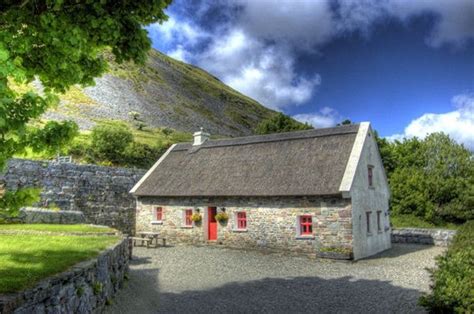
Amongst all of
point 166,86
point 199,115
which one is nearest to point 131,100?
point 199,115

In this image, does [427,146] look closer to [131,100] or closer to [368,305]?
[368,305]

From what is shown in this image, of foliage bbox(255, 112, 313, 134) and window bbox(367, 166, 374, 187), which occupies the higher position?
foliage bbox(255, 112, 313, 134)

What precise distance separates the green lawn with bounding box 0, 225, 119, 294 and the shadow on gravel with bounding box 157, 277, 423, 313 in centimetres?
250

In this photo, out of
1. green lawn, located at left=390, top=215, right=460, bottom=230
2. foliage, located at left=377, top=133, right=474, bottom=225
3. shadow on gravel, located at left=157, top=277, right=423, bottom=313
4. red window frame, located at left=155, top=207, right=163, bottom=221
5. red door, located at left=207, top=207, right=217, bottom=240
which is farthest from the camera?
foliage, located at left=377, top=133, right=474, bottom=225

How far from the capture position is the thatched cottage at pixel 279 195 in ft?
60.2

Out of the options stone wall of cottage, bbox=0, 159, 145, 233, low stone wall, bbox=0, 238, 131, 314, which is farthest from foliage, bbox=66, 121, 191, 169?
low stone wall, bbox=0, 238, 131, 314

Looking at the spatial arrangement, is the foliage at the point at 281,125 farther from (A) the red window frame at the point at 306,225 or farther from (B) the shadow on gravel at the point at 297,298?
(B) the shadow on gravel at the point at 297,298

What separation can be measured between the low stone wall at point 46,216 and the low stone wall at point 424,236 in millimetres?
19643

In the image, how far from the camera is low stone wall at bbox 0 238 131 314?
18.4 ft

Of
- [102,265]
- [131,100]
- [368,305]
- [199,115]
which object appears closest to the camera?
[102,265]

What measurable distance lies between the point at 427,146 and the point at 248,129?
2241 inches

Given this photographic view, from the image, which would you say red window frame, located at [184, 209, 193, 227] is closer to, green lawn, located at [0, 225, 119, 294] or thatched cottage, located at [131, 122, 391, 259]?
thatched cottage, located at [131, 122, 391, 259]

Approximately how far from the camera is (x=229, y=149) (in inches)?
986

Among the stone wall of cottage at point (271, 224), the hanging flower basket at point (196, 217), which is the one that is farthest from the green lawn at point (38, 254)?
the hanging flower basket at point (196, 217)
